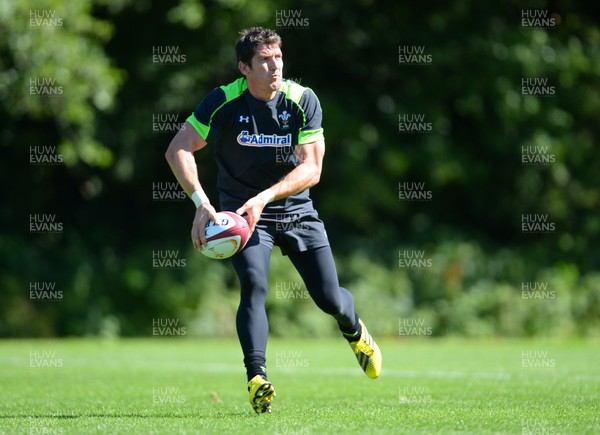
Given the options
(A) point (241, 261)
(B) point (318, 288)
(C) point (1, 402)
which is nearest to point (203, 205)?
(A) point (241, 261)

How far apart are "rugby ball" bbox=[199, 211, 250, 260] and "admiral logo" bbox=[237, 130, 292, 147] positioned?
2.18 ft

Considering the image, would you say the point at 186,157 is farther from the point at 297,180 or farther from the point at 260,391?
the point at 260,391

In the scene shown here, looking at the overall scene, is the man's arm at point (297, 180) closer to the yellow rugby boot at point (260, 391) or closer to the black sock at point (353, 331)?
the yellow rugby boot at point (260, 391)

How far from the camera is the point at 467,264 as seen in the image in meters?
20.9

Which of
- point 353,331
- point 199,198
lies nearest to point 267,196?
point 199,198

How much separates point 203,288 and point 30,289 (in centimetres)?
339

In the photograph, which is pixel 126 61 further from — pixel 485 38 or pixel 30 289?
pixel 485 38

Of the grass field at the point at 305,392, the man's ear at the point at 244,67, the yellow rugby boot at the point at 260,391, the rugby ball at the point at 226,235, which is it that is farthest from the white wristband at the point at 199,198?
the grass field at the point at 305,392

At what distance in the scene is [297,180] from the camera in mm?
6867

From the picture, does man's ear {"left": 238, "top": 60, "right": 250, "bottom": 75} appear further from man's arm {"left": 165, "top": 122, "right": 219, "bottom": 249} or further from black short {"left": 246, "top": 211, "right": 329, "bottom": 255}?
black short {"left": 246, "top": 211, "right": 329, "bottom": 255}

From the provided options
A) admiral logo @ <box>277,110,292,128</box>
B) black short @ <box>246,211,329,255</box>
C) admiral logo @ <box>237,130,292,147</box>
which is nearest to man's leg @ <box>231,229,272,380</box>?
black short @ <box>246,211,329,255</box>

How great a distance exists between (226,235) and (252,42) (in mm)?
1424

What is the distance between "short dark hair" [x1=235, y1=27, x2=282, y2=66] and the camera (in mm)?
6824

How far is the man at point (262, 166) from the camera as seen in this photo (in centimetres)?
673
